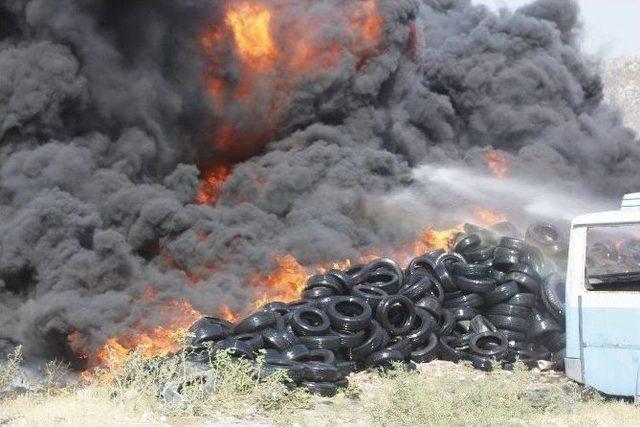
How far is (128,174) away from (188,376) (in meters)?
8.80

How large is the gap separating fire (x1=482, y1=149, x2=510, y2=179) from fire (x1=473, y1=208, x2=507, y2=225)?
3.59 metres

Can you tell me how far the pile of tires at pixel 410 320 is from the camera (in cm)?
1077

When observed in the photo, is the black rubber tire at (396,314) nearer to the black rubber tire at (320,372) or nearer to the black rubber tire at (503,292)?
the black rubber tire at (503,292)

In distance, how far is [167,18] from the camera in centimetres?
1789

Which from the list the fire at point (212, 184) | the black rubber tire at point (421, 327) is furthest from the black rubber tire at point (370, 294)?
the fire at point (212, 184)

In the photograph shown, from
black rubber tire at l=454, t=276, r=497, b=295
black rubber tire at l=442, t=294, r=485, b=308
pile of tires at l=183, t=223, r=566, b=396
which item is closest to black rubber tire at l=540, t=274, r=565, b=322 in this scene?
pile of tires at l=183, t=223, r=566, b=396

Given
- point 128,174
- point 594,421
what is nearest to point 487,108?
point 128,174

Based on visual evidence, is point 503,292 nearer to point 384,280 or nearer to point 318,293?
point 384,280

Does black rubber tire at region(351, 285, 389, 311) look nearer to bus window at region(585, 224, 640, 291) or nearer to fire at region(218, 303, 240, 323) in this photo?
fire at region(218, 303, 240, 323)

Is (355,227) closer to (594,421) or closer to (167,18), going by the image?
(167,18)

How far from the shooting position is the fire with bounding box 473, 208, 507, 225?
787 inches

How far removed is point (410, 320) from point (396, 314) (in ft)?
1.11

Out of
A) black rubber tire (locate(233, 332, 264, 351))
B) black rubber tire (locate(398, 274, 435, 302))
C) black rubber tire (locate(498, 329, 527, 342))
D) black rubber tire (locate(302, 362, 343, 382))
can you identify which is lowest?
black rubber tire (locate(302, 362, 343, 382))

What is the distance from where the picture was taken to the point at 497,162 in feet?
80.7
